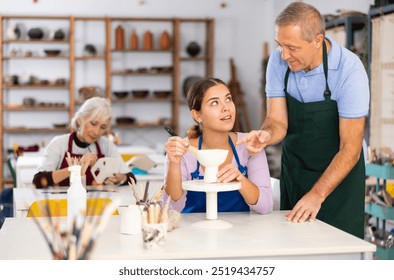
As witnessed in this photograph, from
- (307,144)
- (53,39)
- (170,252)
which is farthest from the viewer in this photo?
(53,39)

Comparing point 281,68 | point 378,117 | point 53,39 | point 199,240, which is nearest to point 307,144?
point 281,68

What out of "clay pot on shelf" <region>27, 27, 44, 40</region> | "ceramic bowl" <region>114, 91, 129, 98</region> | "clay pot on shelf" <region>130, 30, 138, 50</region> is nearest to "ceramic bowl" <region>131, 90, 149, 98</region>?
"ceramic bowl" <region>114, 91, 129, 98</region>

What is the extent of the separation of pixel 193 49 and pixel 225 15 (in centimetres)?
80

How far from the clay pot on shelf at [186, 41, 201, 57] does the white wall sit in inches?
16.6

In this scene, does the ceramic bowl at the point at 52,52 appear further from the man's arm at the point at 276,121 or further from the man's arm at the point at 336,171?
the man's arm at the point at 336,171

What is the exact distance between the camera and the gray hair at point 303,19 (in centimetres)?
262

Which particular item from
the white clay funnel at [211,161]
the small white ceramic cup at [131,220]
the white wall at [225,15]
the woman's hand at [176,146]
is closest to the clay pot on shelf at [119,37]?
→ the white wall at [225,15]

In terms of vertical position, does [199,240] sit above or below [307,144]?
below

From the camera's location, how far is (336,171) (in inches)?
103

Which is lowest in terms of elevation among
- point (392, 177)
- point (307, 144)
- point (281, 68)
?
point (392, 177)

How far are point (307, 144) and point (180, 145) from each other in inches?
29.9

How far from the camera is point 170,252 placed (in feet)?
6.36

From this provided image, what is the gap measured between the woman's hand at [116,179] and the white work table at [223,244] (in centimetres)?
146
